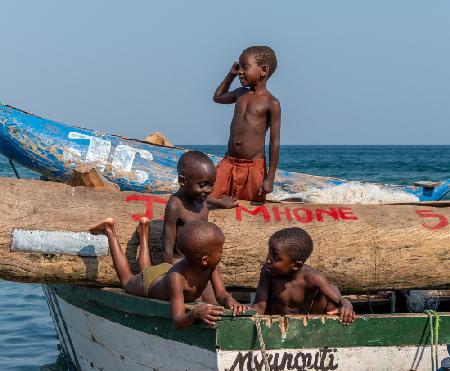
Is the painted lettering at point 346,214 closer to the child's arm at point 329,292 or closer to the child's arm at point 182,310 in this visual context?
the child's arm at point 329,292

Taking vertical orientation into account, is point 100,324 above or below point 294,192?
below

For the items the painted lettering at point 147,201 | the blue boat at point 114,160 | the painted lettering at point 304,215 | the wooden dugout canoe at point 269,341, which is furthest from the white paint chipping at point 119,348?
the blue boat at point 114,160

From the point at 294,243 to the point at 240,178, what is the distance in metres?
1.48

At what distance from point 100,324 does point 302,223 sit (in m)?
1.47

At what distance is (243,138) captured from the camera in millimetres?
6473

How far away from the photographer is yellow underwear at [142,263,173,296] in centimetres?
524

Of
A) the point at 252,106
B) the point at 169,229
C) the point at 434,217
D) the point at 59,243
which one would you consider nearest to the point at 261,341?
the point at 169,229

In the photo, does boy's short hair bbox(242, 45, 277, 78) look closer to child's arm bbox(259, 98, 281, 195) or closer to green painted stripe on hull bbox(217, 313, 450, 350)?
child's arm bbox(259, 98, 281, 195)

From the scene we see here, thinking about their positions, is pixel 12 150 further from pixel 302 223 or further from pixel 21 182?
pixel 302 223

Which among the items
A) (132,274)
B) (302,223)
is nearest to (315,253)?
(302,223)

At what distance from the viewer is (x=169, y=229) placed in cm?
558

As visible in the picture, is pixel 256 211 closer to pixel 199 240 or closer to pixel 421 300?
pixel 199 240

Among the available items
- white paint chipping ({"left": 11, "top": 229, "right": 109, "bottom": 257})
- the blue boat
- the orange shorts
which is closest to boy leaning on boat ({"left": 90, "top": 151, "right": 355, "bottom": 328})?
white paint chipping ({"left": 11, "top": 229, "right": 109, "bottom": 257})

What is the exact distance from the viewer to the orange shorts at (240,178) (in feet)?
21.0
